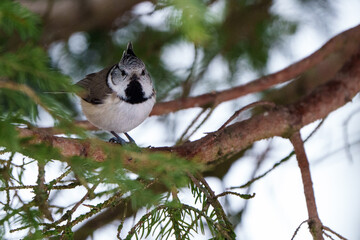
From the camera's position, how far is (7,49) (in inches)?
73.2

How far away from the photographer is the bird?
5.68ft

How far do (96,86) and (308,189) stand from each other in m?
0.80

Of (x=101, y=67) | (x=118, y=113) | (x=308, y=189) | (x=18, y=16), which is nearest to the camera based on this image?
(x=18, y=16)

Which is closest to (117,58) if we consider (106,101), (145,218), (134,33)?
(134,33)

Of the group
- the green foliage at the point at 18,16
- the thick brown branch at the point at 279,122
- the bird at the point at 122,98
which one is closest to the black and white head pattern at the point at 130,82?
the bird at the point at 122,98

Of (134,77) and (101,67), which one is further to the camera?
(101,67)

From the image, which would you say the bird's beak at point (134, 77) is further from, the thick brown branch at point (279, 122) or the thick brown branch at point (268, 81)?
the thick brown branch at point (279, 122)

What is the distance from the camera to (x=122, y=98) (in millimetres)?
1780

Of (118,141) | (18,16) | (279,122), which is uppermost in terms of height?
(118,141)

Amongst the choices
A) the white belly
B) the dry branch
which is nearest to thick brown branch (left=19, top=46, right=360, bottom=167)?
the dry branch

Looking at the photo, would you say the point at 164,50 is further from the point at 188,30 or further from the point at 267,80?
the point at 188,30

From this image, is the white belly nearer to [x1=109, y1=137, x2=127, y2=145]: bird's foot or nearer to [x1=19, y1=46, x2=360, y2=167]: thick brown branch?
[x1=109, y1=137, x2=127, y2=145]: bird's foot

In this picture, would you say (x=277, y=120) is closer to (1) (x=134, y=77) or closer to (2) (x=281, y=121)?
(2) (x=281, y=121)

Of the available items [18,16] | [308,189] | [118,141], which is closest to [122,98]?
[118,141]
